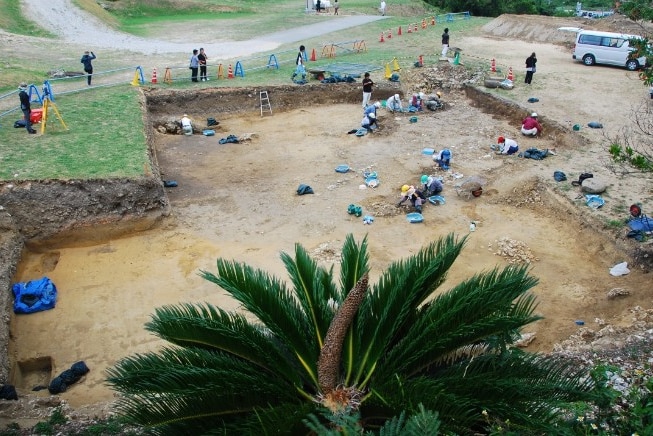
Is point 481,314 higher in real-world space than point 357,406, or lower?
higher

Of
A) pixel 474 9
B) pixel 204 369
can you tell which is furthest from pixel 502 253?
pixel 474 9

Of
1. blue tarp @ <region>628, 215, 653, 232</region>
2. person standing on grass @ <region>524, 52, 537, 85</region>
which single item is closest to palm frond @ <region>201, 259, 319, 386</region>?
blue tarp @ <region>628, 215, 653, 232</region>

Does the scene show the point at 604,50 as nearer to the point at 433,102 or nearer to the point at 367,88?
the point at 433,102

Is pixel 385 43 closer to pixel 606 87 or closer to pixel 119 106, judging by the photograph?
pixel 606 87

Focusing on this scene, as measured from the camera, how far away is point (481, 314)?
5992 millimetres

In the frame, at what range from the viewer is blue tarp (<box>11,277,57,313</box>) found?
11555 mm

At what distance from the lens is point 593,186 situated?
14.6 m

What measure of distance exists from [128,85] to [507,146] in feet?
46.1

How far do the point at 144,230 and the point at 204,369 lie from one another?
9.23 metres

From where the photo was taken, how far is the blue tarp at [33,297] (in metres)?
11.6

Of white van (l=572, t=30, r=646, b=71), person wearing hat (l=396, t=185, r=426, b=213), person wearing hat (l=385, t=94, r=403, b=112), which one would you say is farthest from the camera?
white van (l=572, t=30, r=646, b=71)

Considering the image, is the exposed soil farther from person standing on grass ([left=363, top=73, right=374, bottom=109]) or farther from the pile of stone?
person standing on grass ([left=363, top=73, right=374, bottom=109])

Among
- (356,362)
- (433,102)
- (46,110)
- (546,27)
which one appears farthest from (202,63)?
(546,27)

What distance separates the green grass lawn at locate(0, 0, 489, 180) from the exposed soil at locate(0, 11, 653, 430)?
3.53 ft
